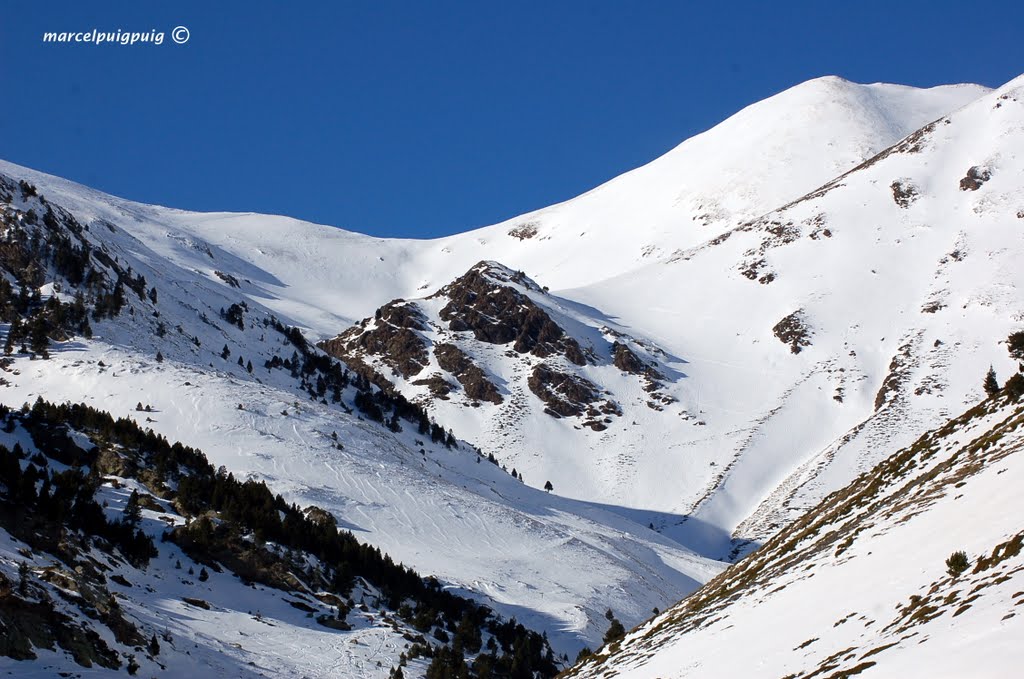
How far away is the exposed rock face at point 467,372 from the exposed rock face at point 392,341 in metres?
2.63

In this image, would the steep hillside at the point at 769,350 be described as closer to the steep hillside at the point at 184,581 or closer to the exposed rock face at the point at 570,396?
the exposed rock face at the point at 570,396

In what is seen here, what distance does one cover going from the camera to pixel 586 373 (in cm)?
13575

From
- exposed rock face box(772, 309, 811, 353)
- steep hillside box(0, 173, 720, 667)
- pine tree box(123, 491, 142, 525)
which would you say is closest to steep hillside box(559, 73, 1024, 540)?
exposed rock face box(772, 309, 811, 353)

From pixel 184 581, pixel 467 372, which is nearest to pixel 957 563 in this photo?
pixel 184 581

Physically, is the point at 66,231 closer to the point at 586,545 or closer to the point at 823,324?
the point at 586,545

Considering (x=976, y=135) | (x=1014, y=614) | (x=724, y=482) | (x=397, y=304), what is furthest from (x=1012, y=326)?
(x=1014, y=614)

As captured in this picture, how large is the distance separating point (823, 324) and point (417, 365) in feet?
188

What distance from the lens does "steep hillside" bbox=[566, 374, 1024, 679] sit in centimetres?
1389

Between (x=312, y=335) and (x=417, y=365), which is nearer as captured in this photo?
(x=417, y=365)

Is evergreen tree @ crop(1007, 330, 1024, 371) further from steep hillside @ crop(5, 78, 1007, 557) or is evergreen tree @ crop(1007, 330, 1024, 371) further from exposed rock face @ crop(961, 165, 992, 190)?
exposed rock face @ crop(961, 165, 992, 190)

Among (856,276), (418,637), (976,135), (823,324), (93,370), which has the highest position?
(976,135)

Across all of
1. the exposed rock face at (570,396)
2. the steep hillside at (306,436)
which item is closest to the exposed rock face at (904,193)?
the exposed rock face at (570,396)

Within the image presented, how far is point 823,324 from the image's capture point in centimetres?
13938

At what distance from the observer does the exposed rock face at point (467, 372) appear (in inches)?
5197
